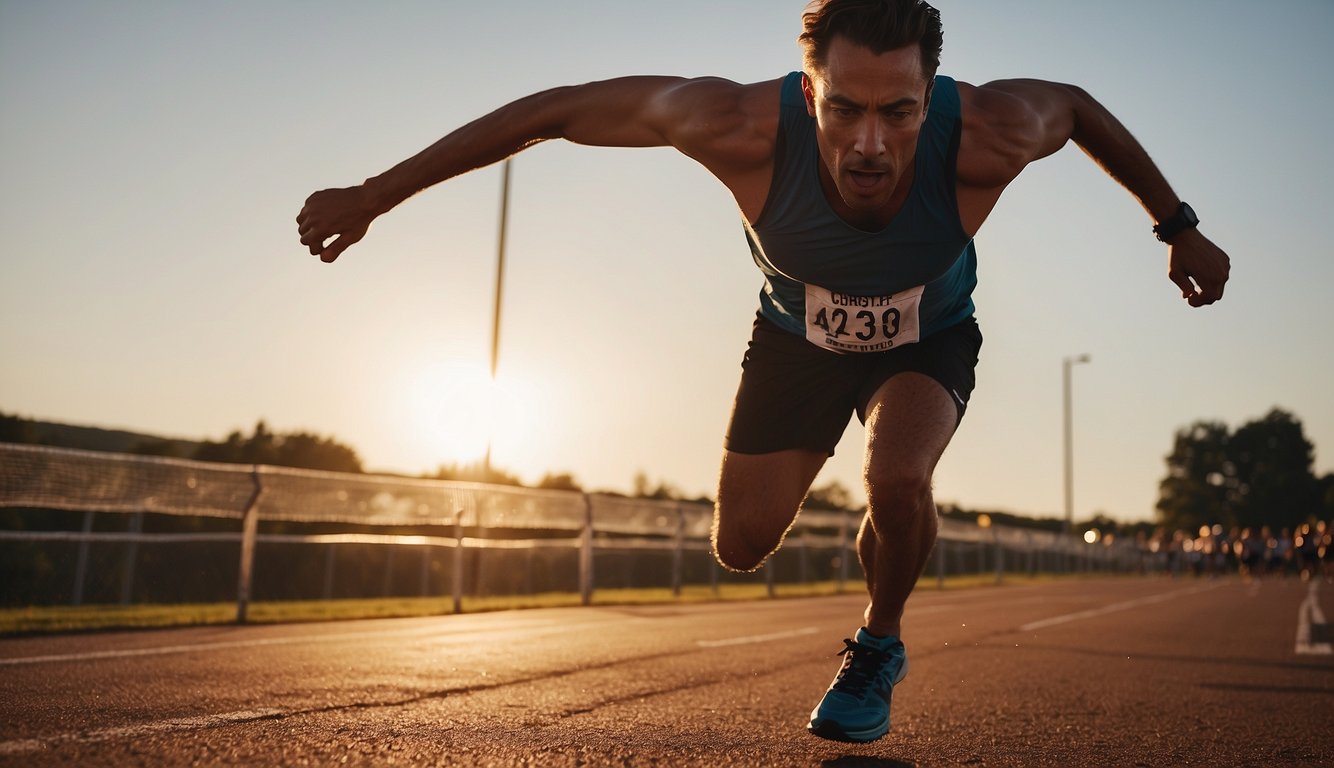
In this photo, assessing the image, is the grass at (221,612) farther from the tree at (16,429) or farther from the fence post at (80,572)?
the tree at (16,429)

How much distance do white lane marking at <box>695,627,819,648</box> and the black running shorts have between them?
369 cm

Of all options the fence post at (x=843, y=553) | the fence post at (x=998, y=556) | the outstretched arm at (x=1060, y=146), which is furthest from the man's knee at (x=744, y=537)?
the fence post at (x=998, y=556)

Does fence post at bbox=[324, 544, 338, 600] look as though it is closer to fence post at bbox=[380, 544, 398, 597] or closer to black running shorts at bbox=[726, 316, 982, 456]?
fence post at bbox=[380, 544, 398, 597]

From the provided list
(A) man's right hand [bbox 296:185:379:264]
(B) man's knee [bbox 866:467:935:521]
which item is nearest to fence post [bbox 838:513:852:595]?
(B) man's knee [bbox 866:467:935:521]

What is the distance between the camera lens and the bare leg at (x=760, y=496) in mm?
4410

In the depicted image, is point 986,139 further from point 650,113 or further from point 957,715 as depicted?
point 957,715

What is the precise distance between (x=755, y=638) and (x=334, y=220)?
19.1 ft

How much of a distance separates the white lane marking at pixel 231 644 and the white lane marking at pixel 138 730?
224cm

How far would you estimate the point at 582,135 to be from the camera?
3.71 m

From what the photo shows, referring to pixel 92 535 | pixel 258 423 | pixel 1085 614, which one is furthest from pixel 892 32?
pixel 258 423

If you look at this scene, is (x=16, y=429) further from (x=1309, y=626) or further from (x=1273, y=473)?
(x=1273, y=473)

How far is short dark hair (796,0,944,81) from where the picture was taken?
3.25 meters

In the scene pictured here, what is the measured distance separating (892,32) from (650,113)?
81 centimetres

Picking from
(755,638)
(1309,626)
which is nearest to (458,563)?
(755,638)
